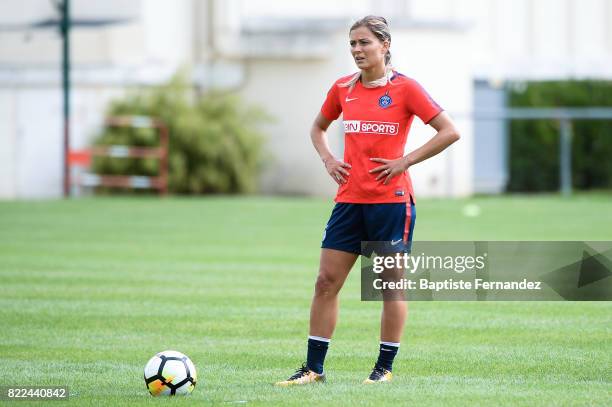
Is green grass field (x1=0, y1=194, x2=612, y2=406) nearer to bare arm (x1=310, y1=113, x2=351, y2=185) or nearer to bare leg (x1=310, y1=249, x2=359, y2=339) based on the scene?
bare leg (x1=310, y1=249, x2=359, y2=339)

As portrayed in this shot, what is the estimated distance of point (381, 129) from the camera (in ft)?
25.2

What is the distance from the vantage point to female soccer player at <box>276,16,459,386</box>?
25.1ft

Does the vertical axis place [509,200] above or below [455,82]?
below

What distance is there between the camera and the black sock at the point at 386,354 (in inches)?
309

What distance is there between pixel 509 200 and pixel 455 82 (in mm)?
5609

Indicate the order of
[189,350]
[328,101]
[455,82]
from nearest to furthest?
[328,101], [189,350], [455,82]

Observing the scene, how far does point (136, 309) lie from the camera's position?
11.5 metres

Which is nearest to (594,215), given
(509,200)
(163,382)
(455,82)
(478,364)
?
(509,200)

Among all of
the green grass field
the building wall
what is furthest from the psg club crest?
the building wall

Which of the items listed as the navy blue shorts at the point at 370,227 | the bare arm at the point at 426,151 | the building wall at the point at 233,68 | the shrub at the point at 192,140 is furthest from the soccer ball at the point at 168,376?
the shrub at the point at 192,140

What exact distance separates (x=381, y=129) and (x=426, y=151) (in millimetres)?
301

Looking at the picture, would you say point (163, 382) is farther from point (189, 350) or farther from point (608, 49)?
point (608, 49)

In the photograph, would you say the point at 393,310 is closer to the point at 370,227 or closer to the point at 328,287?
the point at 328,287

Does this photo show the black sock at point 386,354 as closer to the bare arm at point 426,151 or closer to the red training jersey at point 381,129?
the red training jersey at point 381,129
